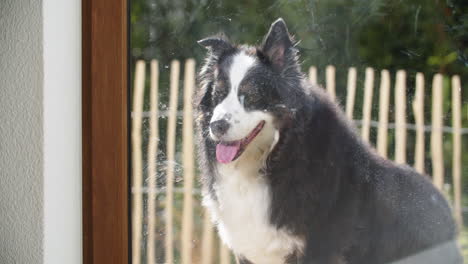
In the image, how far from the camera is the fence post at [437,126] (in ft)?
4.96

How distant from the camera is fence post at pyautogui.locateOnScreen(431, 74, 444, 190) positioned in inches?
59.5

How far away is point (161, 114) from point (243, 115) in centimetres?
27

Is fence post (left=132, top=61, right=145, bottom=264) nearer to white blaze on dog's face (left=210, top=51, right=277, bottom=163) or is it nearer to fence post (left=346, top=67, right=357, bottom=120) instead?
white blaze on dog's face (left=210, top=51, right=277, bottom=163)

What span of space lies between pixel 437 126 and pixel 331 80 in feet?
1.02

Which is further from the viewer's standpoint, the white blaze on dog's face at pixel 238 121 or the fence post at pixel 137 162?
the fence post at pixel 137 162

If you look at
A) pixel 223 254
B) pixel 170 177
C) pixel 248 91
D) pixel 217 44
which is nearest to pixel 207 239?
pixel 223 254

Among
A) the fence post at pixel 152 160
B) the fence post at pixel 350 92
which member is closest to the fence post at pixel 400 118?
the fence post at pixel 350 92

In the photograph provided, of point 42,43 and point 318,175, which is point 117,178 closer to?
point 42,43

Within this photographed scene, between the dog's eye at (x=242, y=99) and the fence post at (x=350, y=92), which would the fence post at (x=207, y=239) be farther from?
the fence post at (x=350, y=92)

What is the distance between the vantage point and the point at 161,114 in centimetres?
162

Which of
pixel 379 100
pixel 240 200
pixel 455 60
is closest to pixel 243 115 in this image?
pixel 240 200

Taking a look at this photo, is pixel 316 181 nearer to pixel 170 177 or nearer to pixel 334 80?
pixel 334 80

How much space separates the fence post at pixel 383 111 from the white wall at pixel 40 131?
2.81ft

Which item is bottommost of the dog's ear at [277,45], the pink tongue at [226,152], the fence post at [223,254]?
the fence post at [223,254]
